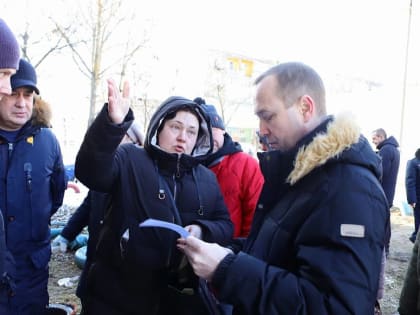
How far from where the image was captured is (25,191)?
2.54 metres

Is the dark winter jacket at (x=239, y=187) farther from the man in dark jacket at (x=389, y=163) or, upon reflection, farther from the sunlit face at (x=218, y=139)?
the man in dark jacket at (x=389, y=163)

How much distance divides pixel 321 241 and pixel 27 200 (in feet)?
6.94

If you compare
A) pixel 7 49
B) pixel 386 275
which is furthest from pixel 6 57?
pixel 386 275

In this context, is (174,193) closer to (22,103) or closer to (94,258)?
(94,258)

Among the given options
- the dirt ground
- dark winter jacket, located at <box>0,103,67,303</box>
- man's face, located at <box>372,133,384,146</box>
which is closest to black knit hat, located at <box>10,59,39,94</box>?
dark winter jacket, located at <box>0,103,67,303</box>

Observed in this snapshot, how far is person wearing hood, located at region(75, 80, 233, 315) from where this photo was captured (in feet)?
6.33

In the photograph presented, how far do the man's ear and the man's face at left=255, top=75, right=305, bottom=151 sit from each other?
0.02 metres

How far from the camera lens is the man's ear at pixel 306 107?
1561 mm

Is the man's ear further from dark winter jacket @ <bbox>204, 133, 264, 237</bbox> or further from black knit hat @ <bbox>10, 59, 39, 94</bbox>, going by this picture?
black knit hat @ <bbox>10, 59, 39, 94</bbox>

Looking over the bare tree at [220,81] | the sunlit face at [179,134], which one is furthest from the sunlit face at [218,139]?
the bare tree at [220,81]

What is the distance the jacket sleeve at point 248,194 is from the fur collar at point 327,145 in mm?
1497

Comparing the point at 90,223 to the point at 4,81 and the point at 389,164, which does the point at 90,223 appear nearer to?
the point at 4,81

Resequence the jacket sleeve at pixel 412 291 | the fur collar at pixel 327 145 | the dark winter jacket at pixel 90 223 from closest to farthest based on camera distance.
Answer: the fur collar at pixel 327 145 < the jacket sleeve at pixel 412 291 < the dark winter jacket at pixel 90 223

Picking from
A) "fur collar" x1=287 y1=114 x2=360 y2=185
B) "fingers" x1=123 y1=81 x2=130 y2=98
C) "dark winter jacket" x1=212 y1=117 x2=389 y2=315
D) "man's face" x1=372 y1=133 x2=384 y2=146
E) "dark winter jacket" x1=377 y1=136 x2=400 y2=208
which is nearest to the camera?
"dark winter jacket" x1=212 y1=117 x2=389 y2=315
